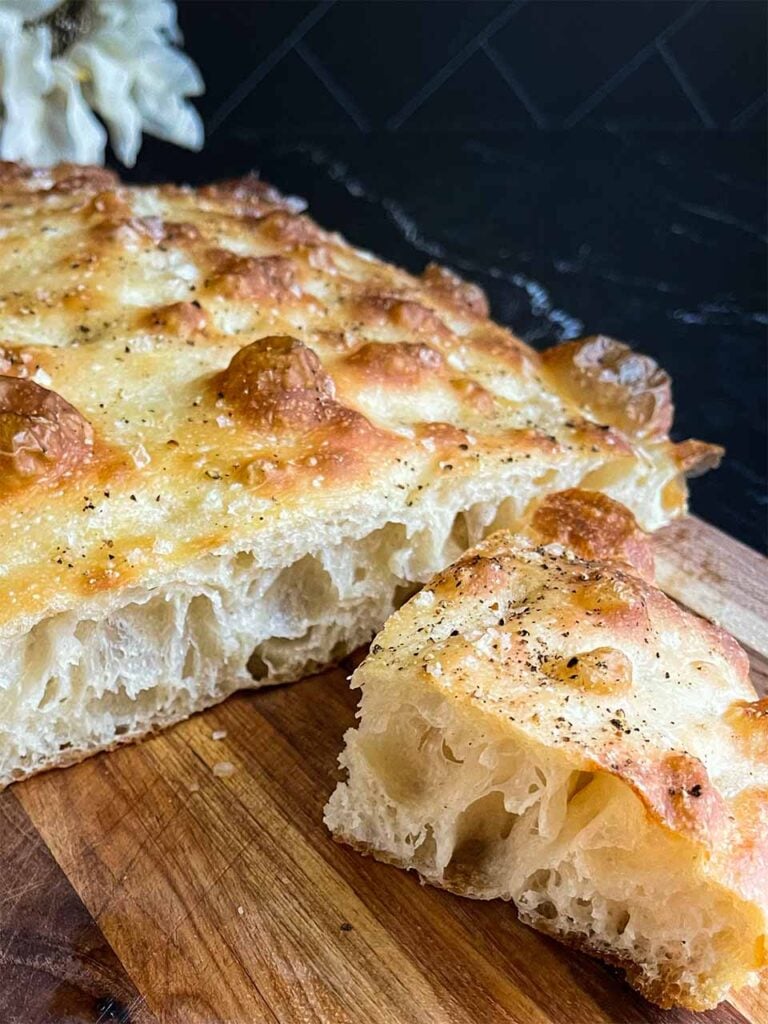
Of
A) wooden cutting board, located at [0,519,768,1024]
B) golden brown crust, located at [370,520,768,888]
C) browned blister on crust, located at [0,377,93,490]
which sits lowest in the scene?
wooden cutting board, located at [0,519,768,1024]

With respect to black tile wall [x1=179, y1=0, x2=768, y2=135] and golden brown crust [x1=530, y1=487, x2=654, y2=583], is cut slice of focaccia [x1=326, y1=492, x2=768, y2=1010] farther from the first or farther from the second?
black tile wall [x1=179, y1=0, x2=768, y2=135]

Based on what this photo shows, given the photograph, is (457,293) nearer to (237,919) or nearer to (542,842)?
(542,842)

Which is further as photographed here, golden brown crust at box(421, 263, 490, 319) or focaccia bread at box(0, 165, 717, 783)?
golden brown crust at box(421, 263, 490, 319)

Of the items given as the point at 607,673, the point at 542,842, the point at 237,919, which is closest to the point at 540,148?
the point at 607,673

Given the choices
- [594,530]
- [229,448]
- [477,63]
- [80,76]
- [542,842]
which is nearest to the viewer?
[542,842]

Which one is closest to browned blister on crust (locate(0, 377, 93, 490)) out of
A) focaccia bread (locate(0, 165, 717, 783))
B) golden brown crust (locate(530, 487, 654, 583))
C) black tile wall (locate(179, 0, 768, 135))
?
focaccia bread (locate(0, 165, 717, 783))

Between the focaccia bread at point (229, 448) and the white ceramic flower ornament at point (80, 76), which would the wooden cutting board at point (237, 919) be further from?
the white ceramic flower ornament at point (80, 76)

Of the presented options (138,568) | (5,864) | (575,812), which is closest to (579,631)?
(575,812)
